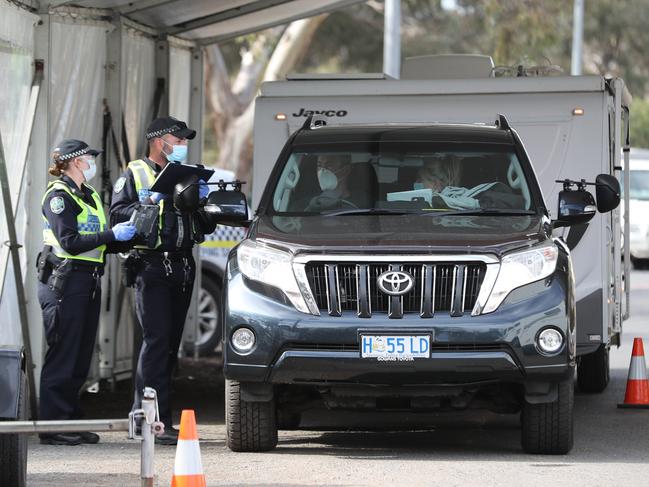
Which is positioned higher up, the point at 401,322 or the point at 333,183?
the point at 333,183

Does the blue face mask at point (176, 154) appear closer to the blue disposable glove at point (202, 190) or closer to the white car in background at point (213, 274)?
the blue disposable glove at point (202, 190)

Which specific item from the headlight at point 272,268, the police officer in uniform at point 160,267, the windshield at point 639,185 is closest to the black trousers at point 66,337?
the police officer in uniform at point 160,267

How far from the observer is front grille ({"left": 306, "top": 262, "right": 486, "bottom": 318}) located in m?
8.66

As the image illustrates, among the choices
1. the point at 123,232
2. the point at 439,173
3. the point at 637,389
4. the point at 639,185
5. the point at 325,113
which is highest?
the point at 325,113

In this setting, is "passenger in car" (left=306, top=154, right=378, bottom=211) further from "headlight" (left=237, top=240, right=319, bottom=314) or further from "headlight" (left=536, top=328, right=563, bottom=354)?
"headlight" (left=536, top=328, right=563, bottom=354)

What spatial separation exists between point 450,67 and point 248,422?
5533mm

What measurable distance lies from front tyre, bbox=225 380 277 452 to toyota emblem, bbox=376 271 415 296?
949 mm

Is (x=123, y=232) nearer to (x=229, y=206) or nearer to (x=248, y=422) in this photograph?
(x=229, y=206)

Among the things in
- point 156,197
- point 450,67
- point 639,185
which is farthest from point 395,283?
point 639,185

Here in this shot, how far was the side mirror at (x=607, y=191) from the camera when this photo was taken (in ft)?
32.5

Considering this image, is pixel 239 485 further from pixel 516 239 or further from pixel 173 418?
pixel 173 418

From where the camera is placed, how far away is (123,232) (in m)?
9.42

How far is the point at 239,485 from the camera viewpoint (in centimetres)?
810

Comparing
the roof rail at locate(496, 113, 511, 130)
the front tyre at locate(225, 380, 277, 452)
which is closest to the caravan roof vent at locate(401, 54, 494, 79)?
the roof rail at locate(496, 113, 511, 130)
